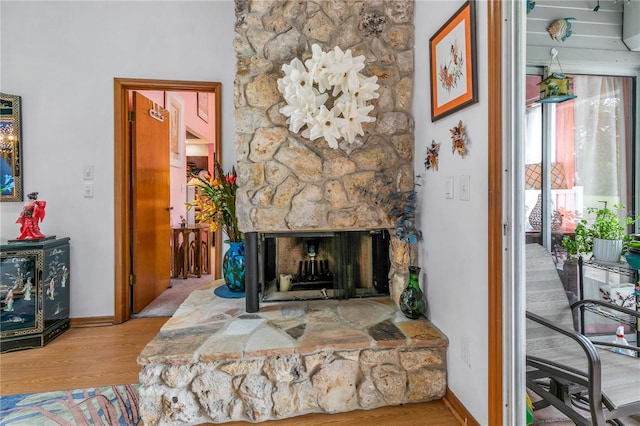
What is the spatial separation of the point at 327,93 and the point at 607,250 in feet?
7.04

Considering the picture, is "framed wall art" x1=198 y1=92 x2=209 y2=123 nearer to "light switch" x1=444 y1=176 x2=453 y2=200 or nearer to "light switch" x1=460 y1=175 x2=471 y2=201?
"light switch" x1=444 y1=176 x2=453 y2=200

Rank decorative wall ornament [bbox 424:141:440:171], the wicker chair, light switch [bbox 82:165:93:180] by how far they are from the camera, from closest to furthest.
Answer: the wicker chair, decorative wall ornament [bbox 424:141:440:171], light switch [bbox 82:165:93:180]

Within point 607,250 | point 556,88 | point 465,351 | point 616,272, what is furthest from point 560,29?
point 465,351

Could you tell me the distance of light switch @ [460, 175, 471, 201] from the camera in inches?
62.5

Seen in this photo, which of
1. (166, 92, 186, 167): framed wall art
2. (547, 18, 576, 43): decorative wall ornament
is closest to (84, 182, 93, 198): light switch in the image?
(166, 92, 186, 167): framed wall art

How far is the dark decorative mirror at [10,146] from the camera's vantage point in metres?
2.78

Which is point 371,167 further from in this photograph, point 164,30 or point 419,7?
point 164,30

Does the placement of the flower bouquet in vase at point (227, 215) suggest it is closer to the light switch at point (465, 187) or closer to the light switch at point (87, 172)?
the light switch at point (87, 172)

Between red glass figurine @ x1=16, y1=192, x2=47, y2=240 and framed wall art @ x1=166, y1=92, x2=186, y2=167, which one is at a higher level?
framed wall art @ x1=166, y1=92, x2=186, y2=167

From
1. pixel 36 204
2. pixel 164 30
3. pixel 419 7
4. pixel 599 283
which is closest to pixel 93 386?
pixel 36 204

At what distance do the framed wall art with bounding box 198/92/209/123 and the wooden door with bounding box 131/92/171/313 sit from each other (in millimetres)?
2020

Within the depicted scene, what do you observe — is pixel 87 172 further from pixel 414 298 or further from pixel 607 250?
pixel 607 250

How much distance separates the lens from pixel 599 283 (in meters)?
2.35

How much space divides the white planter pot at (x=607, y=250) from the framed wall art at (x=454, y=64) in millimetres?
1484
